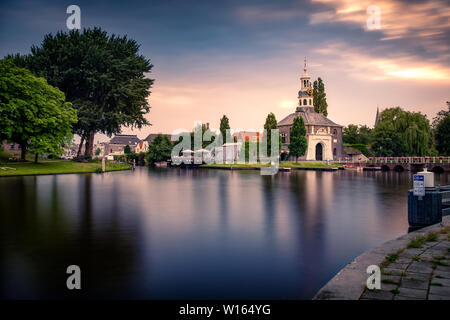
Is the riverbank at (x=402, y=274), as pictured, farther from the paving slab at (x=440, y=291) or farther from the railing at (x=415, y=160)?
the railing at (x=415, y=160)

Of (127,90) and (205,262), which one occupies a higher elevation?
(127,90)

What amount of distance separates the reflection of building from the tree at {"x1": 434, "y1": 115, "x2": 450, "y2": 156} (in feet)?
86.0

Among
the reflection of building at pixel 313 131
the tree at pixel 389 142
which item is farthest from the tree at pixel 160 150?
the tree at pixel 389 142

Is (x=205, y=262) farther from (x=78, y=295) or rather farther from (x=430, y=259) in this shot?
(x=430, y=259)

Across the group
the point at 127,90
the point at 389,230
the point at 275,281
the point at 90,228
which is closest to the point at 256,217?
the point at 389,230

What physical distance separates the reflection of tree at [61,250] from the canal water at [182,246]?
26 millimetres

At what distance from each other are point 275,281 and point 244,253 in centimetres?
258

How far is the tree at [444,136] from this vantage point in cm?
7931

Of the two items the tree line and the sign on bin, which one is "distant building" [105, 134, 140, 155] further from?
the sign on bin

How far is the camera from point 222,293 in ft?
25.1

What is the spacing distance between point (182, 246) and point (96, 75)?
2052 inches

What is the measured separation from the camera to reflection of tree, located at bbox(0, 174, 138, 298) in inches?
309
